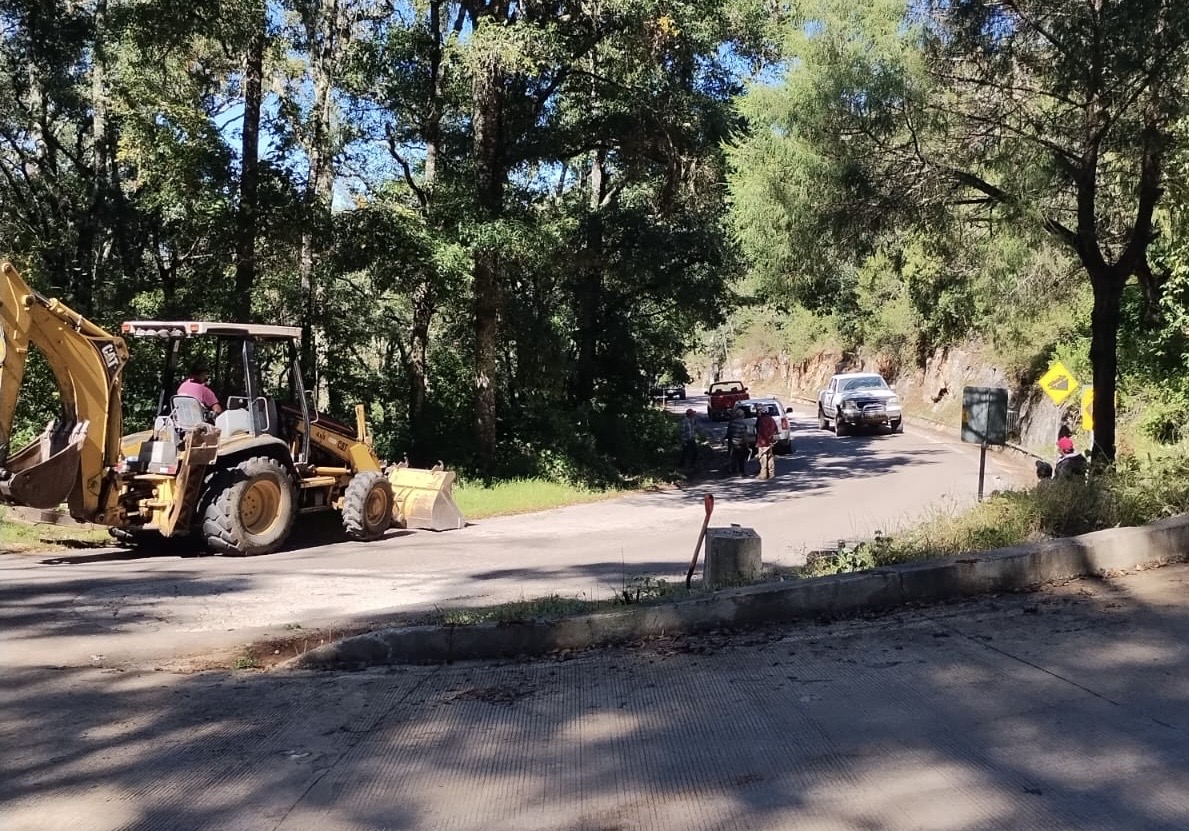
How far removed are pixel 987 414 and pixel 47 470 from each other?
12.5 m

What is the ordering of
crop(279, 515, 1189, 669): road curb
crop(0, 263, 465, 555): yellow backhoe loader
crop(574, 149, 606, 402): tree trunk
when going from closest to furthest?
1. crop(279, 515, 1189, 669): road curb
2. crop(0, 263, 465, 555): yellow backhoe loader
3. crop(574, 149, 606, 402): tree trunk

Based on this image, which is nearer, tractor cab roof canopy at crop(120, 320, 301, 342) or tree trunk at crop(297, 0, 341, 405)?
tractor cab roof canopy at crop(120, 320, 301, 342)

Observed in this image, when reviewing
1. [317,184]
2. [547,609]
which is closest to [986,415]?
[547,609]

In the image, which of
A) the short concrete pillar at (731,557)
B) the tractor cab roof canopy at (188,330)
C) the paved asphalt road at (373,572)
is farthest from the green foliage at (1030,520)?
the tractor cab roof canopy at (188,330)


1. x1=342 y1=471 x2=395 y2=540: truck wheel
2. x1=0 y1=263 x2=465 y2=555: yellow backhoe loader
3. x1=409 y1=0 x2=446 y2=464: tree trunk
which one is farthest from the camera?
x1=409 y1=0 x2=446 y2=464: tree trunk

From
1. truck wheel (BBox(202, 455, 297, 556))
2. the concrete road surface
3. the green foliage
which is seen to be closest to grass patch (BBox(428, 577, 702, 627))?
the concrete road surface

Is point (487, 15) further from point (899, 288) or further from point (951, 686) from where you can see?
point (899, 288)

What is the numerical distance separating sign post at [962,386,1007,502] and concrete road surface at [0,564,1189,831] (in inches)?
306

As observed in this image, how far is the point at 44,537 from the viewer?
12.8m

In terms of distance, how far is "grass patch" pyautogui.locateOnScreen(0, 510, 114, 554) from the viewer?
39.7 ft

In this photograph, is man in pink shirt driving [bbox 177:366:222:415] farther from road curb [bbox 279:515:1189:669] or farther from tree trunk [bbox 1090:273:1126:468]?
tree trunk [bbox 1090:273:1126:468]

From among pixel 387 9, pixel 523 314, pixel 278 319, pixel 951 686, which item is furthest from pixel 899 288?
pixel 951 686

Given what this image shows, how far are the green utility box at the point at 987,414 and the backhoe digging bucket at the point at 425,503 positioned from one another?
802 cm

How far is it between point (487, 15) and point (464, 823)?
54.7ft
